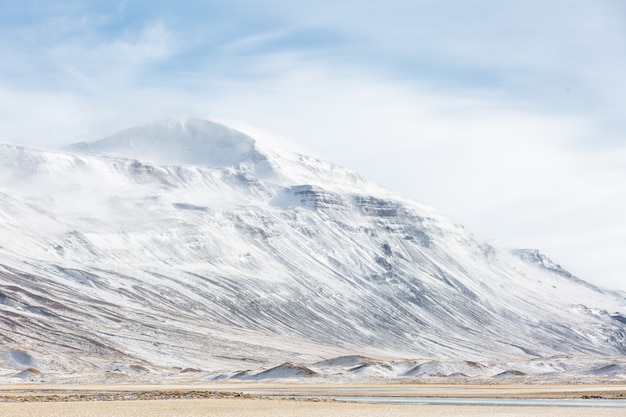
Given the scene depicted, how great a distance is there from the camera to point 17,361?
633ft

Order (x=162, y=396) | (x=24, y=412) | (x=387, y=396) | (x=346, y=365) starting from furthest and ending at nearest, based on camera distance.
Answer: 1. (x=346, y=365)
2. (x=387, y=396)
3. (x=162, y=396)
4. (x=24, y=412)

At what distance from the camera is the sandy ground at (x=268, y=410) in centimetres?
5712

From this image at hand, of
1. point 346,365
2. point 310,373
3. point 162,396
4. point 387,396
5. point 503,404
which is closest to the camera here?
point 503,404

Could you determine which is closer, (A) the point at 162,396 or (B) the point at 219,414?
(B) the point at 219,414

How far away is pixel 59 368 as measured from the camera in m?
194

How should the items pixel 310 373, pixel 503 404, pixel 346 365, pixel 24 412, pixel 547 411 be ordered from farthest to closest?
pixel 346 365 < pixel 310 373 < pixel 503 404 < pixel 547 411 < pixel 24 412

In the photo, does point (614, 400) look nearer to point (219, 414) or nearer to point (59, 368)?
point (219, 414)

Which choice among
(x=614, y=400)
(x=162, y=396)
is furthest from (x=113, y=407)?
(x=614, y=400)

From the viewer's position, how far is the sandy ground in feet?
187

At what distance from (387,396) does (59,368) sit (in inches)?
4816

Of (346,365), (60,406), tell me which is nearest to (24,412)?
(60,406)

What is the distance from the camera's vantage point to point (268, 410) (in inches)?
2477

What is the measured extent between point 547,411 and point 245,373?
10549 cm

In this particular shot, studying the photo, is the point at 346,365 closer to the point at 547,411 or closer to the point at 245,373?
the point at 245,373
